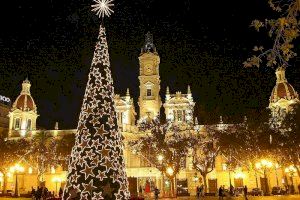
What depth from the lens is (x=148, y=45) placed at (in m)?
68.1

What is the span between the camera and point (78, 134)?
17.3 metres

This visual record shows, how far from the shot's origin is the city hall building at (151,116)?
56.4m

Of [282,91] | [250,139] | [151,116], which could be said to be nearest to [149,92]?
[151,116]

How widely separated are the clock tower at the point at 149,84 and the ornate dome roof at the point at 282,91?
19.7 meters

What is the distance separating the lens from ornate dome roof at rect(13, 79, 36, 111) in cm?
6819

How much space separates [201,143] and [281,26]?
40.7 meters

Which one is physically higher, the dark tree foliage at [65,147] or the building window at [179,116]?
the building window at [179,116]

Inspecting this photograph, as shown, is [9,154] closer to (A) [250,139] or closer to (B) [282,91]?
(A) [250,139]

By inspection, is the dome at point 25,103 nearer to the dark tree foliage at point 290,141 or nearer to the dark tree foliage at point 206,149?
the dark tree foliage at point 206,149

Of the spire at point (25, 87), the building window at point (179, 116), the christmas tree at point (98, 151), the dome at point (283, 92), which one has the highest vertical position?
the spire at point (25, 87)

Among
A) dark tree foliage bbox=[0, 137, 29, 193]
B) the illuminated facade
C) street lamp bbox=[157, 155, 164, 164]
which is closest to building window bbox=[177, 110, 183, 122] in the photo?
street lamp bbox=[157, 155, 164, 164]

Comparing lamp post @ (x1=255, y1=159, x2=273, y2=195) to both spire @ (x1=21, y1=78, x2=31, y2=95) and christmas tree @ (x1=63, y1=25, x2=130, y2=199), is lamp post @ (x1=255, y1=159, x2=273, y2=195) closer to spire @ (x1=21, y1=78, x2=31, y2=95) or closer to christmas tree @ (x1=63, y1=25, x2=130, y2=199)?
christmas tree @ (x1=63, y1=25, x2=130, y2=199)

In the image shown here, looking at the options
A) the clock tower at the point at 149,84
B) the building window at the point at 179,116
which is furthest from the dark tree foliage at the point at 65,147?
the building window at the point at 179,116

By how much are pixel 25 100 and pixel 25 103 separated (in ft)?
2.38
